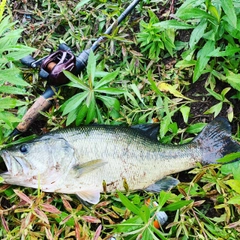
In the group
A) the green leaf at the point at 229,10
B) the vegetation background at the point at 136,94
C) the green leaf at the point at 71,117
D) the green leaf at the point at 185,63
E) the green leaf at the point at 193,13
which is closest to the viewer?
the green leaf at the point at 229,10

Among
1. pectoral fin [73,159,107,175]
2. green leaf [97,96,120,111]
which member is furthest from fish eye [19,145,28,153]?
green leaf [97,96,120,111]

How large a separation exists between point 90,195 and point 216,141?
118 cm

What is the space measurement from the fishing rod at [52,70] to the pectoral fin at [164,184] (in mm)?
1236

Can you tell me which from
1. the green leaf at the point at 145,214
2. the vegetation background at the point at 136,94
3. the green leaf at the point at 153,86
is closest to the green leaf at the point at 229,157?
the vegetation background at the point at 136,94

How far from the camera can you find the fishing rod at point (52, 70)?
12.4 feet

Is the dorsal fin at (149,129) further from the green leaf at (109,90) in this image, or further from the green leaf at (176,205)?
the green leaf at (176,205)

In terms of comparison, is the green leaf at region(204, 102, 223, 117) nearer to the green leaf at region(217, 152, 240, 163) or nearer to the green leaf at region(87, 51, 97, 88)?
the green leaf at region(217, 152, 240, 163)

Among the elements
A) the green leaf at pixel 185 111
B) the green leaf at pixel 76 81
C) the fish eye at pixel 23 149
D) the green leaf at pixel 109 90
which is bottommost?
the green leaf at pixel 185 111

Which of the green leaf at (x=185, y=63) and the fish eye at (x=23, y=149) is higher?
the fish eye at (x=23, y=149)

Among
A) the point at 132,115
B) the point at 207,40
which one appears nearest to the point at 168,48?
the point at 207,40

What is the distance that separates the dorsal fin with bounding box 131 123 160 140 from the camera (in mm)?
3746

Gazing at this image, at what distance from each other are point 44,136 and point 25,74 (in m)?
0.89

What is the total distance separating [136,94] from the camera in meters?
3.99

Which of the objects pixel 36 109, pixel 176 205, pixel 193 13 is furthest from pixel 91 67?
pixel 176 205
